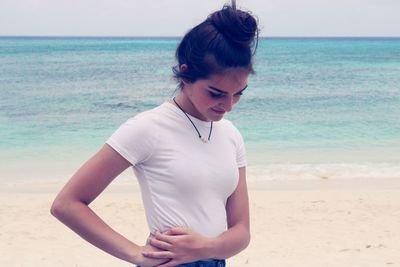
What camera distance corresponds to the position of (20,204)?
29.9 ft

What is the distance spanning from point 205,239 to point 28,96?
2718 centimetres

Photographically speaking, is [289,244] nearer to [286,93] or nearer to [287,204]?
[287,204]

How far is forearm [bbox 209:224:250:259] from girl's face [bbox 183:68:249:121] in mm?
345

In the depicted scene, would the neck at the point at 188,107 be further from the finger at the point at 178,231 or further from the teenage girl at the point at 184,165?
the finger at the point at 178,231

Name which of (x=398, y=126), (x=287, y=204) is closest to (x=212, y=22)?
(x=287, y=204)

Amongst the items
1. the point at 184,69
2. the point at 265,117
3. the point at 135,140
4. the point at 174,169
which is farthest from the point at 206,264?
the point at 265,117

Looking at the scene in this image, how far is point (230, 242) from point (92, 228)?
16.0 inches

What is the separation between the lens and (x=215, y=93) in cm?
187

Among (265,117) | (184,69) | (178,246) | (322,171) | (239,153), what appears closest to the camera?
(178,246)

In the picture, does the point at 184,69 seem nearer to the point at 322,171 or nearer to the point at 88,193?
the point at 88,193

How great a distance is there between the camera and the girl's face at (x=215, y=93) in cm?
187

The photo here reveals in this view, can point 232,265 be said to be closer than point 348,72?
Yes

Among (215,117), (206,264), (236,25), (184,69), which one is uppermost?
(236,25)

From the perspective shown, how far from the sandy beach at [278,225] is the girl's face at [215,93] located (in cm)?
433
